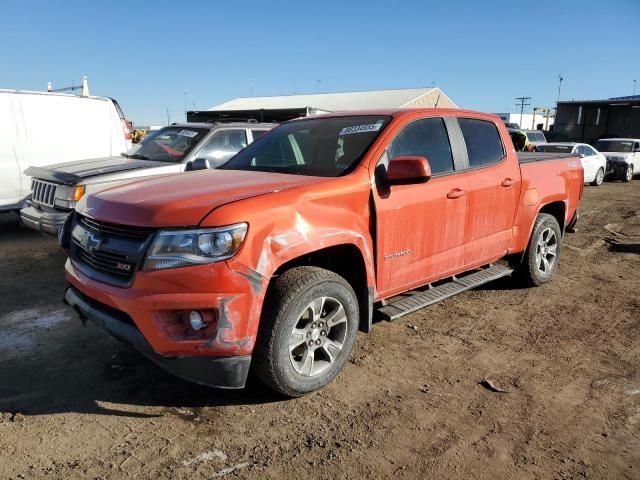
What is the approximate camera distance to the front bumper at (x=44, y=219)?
6059mm

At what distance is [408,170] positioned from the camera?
3.47 m

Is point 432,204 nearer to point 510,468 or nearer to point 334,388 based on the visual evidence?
point 334,388

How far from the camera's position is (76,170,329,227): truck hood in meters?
2.86

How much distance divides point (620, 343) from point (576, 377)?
2.98 feet

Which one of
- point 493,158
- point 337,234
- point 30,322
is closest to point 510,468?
point 337,234

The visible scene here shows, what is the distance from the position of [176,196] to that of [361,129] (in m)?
1.57

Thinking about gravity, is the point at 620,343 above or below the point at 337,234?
below

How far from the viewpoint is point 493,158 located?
4.76m

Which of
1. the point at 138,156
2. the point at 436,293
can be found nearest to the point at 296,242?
the point at 436,293

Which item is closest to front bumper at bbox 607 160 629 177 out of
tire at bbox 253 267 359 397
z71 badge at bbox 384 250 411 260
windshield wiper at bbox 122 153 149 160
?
windshield wiper at bbox 122 153 149 160

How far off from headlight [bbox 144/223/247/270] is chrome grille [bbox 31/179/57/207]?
165 inches

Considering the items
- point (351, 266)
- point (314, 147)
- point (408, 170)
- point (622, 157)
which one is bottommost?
point (622, 157)

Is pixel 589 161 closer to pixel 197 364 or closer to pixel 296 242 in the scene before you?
pixel 296 242

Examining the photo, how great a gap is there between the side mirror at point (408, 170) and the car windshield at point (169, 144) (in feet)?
13.8
